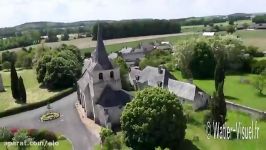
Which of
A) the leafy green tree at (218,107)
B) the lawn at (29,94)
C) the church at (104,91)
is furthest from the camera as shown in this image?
the lawn at (29,94)

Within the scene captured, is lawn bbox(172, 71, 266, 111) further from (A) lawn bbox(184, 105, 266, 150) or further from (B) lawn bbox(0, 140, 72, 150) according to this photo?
(B) lawn bbox(0, 140, 72, 150)

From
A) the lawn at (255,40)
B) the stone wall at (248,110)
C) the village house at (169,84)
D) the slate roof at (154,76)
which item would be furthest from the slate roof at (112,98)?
the lawn at (255,40)

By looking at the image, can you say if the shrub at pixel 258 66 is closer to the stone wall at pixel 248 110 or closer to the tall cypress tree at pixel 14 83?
the stone wall at pixel 248 110

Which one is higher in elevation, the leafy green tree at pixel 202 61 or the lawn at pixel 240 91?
the leafy green tree at pixel 202 61

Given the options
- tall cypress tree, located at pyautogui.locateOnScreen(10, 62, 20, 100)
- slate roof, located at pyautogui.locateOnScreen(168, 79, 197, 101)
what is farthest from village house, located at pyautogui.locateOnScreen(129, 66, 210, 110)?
tall cypress tree, located at pyautogui.locateOnScreen(10, 62, 20, 100)

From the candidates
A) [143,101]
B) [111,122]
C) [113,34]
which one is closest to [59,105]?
[111,122]

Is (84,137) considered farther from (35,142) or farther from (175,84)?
(175,84)

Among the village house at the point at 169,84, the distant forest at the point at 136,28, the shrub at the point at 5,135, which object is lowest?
the shrub at the point at 5,135
